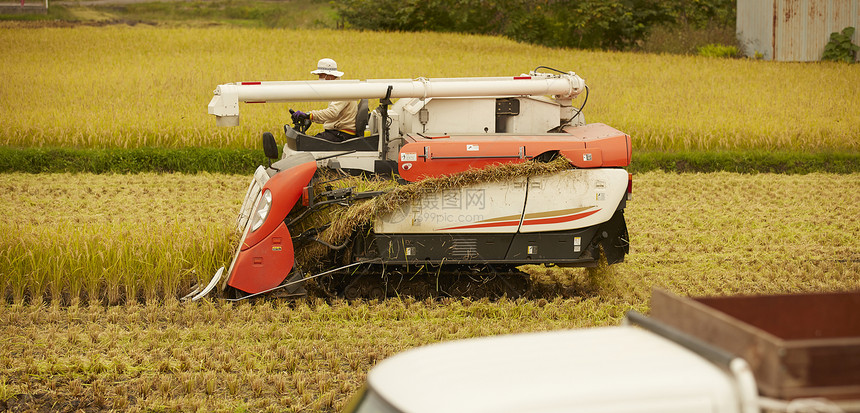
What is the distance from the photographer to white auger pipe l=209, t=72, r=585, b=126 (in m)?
7.54

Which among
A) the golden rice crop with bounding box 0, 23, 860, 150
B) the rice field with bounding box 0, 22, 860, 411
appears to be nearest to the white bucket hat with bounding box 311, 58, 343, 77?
the rice field with bounding box 0, 22, 860, 411

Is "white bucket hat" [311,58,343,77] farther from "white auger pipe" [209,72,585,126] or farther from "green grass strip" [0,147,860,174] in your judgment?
"green grass strip" [0,147,860,174]

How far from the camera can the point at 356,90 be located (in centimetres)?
760

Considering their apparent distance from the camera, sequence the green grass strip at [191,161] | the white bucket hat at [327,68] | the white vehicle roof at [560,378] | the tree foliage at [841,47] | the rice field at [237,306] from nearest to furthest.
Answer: the white vehicle roof at [560,378], the rice field at [237,306], the white bucket hat at [327,68], the green grass strip at [191,161], the tree foliage at [841,47]

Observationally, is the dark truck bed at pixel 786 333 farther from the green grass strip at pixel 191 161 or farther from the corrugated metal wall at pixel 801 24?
the corrugated metal wall at pixel 801 24

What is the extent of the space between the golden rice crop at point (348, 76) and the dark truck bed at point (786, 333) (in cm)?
1294

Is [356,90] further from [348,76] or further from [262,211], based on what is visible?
[348,76]

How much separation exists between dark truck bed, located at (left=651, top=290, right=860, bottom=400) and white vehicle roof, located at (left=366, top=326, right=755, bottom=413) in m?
0.12

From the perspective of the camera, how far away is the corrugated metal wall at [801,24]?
27328 mm

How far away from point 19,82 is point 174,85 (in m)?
3.68

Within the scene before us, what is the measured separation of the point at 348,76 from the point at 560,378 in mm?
20314

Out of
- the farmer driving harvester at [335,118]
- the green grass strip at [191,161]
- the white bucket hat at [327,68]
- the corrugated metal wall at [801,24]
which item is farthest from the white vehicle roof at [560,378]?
the corrugated metal wall at [801,24]

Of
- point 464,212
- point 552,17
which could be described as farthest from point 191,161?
point 552,17

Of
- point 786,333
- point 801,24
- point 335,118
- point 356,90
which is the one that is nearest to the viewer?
point 786,333
